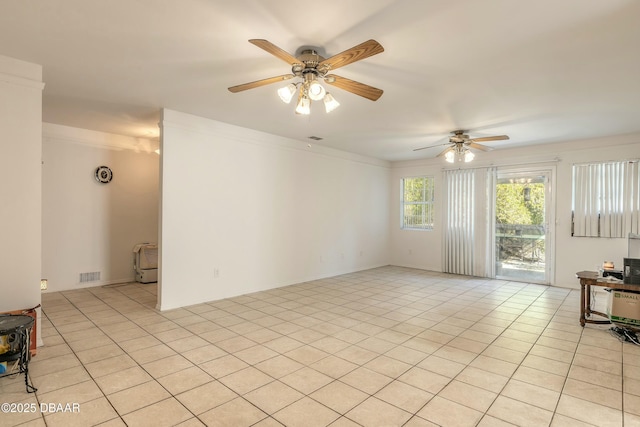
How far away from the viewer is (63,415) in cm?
212

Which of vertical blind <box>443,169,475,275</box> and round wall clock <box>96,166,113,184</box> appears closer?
round wall clock <box>96,166,113,184</box>

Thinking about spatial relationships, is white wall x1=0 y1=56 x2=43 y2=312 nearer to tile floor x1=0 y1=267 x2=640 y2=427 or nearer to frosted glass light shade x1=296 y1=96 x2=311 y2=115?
tile floor x1=0 y1=267 x2=640 y2=427

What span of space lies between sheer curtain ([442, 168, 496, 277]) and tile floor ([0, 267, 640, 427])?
211cm

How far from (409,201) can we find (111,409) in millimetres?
7100

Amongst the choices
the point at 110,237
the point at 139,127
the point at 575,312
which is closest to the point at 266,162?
the point at 139,127

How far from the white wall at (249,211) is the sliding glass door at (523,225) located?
276 centimetres

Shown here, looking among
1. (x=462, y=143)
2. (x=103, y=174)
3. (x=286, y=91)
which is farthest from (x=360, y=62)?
(x=103, y=174)

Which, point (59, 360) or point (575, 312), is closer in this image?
point (59, 360)

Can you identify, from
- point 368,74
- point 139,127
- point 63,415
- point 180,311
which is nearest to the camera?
point 63,415

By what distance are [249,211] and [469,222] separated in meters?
A: 4.59

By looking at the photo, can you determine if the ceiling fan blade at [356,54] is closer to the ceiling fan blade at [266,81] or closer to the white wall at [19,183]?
the ceiling fan blade at [266,81]

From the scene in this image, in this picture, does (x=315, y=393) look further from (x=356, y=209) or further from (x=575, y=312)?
(x=356, y=209)

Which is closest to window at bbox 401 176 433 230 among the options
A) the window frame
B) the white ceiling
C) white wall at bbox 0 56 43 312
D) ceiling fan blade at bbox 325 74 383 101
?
the window frame

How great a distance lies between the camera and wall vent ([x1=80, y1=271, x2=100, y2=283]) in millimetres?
5494
